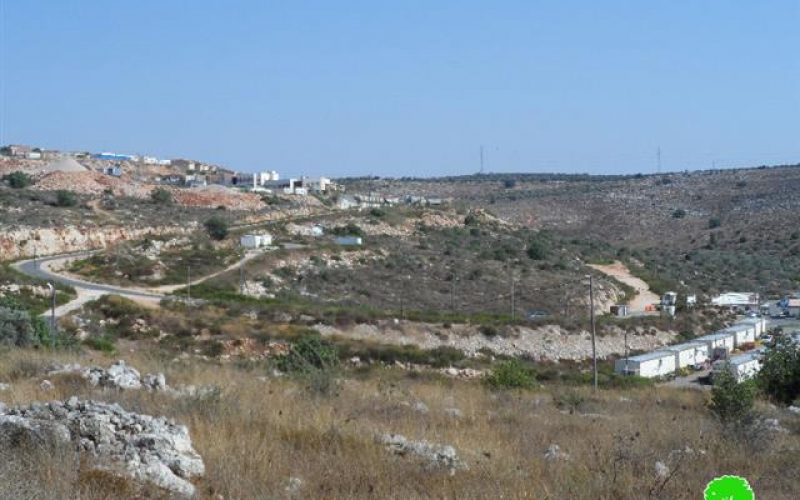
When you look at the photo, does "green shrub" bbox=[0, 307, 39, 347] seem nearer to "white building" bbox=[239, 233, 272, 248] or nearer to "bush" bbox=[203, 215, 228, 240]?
"white building" bbox=[239, 233, 272, 248]

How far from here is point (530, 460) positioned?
8172 mm

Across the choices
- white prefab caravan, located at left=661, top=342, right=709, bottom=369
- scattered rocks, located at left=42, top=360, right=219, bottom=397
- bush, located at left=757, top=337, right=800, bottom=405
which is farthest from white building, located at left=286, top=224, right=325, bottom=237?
scattered rocks, located at left=42, top=360, right=219, bottom=397

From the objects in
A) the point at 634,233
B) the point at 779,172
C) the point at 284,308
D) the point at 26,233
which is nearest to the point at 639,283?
the point at 284,308

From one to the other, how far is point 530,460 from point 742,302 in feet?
195

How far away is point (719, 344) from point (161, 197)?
174 ft

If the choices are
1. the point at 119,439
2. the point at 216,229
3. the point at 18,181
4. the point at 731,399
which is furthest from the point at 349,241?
the point at 119,439

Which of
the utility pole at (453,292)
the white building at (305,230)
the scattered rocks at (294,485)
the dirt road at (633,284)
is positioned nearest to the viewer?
the scattered rocks at (294,485)

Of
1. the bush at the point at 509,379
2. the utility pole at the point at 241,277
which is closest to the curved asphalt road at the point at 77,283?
the utility pole at the point at 241,277

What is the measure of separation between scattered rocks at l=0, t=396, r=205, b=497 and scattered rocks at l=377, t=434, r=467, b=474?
5.85ft

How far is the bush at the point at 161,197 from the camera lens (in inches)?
3174

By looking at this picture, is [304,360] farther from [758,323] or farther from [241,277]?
[758,323]

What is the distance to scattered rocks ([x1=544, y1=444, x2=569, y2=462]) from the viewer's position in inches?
328

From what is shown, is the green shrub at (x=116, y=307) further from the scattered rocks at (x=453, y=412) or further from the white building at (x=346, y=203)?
the white building at (x=346, y=203)

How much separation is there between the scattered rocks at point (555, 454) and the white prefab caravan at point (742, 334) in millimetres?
40564
